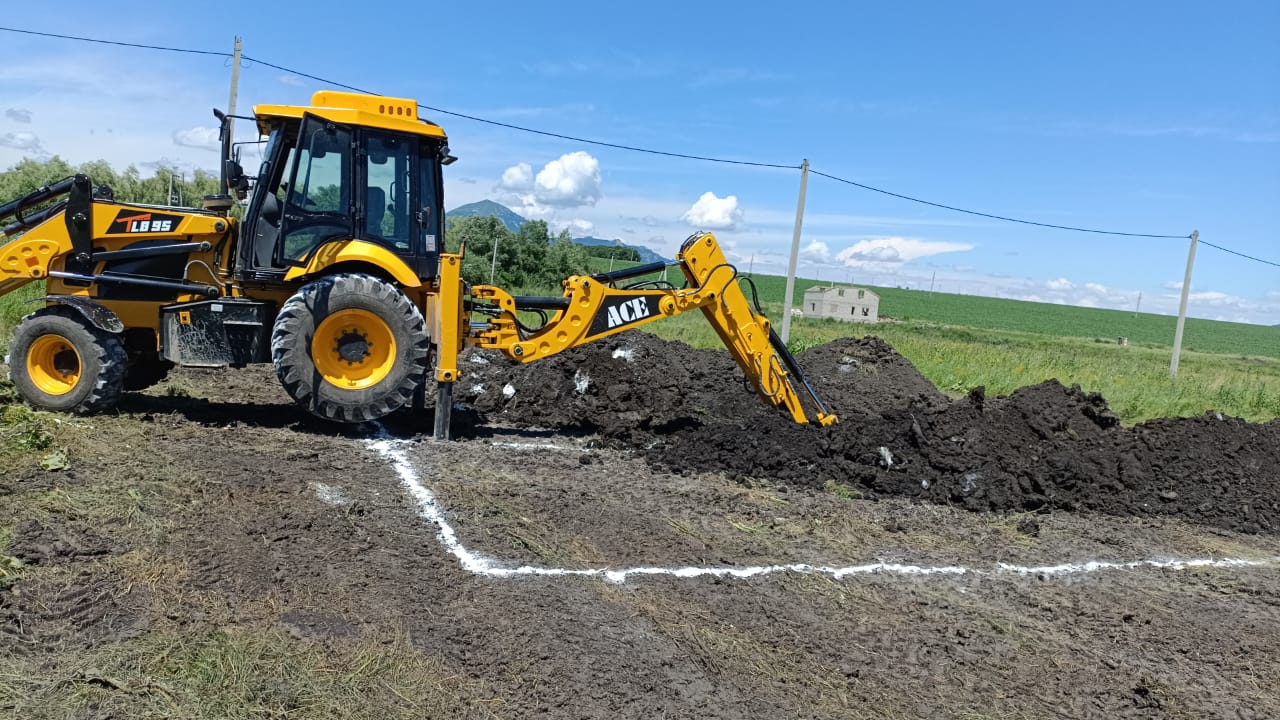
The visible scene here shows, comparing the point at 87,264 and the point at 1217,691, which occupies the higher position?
the point at 87,264

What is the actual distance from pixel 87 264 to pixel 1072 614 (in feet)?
28.0

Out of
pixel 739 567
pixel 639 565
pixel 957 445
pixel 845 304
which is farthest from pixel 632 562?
pixel 845 304

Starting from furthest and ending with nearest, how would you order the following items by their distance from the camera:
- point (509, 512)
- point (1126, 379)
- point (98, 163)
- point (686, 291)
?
point (98, 163) < point (1126, 379) < point (686, 291) < point (509, 512)

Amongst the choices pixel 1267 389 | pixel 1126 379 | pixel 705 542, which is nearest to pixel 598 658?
pixel 705 542

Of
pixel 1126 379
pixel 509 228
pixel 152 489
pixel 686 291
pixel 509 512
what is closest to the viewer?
pixel 152 489

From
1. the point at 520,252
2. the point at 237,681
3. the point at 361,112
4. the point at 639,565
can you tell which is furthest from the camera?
the point at 520,252

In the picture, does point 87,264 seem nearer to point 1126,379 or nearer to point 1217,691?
point 1217,691

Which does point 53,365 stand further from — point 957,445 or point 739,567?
point 957,445

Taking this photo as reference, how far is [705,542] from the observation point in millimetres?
6188

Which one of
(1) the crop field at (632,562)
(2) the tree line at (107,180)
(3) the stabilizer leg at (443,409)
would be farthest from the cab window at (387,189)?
(2) the tree line at (107,180)

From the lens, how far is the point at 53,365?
8109mm

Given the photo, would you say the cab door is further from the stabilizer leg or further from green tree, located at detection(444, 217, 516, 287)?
green tree, located at detection(444, 217, 516, 287)

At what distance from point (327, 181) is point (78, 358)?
2.75 meters

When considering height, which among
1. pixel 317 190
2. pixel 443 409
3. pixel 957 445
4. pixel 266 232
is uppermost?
pixel 317 190
